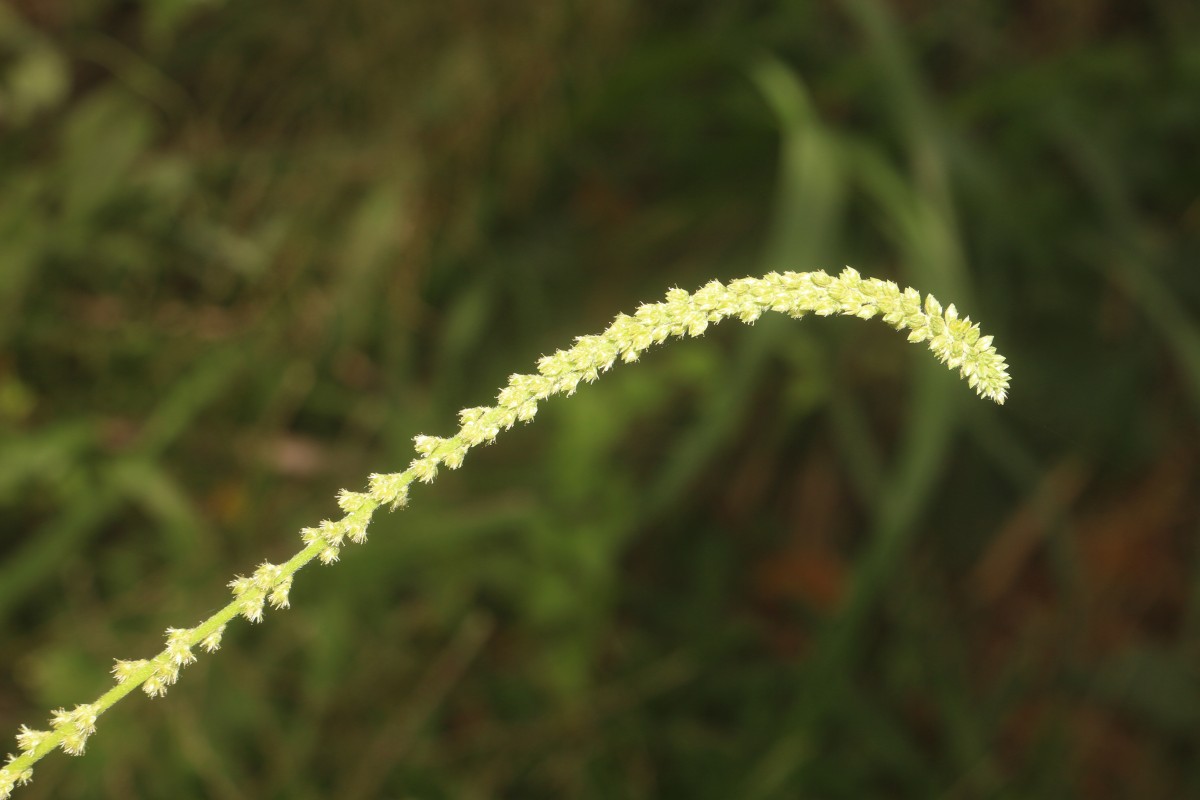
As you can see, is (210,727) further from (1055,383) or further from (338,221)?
(1055,383)

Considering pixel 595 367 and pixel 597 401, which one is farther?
pixel 597 401

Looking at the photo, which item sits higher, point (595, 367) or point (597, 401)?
point (597, 401)

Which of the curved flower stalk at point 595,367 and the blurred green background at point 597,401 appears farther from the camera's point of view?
the blurred green background at point 597,401

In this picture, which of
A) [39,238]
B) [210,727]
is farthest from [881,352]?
[39,238]

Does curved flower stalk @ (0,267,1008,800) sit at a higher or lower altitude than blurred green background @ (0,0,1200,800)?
lower

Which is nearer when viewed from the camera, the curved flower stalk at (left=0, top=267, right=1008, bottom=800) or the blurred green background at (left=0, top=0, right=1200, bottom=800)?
the curved flower stalk at (left=0, top=267, right=1008, bottom=800)
